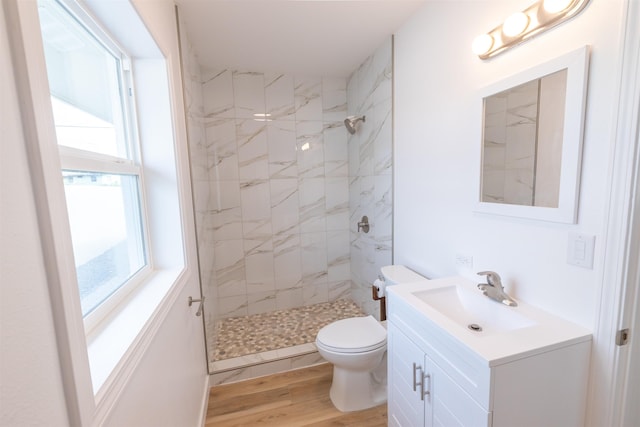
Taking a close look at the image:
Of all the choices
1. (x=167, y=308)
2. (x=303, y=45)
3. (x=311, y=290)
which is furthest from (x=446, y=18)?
(x=311, y=290)

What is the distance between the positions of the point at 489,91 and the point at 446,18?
0.55m

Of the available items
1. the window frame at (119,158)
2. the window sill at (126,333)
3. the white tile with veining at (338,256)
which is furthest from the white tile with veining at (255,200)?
the window sill at (126,333)

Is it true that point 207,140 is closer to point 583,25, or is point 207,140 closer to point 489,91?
point 489,91

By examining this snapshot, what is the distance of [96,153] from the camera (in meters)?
0.97

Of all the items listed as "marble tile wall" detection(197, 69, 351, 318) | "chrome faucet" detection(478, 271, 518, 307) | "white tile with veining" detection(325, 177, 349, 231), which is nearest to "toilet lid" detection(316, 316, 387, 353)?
"chrome faucet" detection(478, 271, 518, 307)

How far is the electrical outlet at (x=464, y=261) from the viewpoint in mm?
1454

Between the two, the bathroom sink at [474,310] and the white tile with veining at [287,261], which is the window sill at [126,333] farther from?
the white tile with veining at [287,261]

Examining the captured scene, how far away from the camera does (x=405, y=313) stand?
1.32m

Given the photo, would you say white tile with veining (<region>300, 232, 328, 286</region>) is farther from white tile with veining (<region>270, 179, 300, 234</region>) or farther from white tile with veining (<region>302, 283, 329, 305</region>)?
white tile with veining (<region>270, 179, 300, 234</region>)

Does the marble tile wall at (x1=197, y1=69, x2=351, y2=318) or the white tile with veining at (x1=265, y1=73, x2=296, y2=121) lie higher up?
the white tile with veining at (x1=265, y1=73, x2=296, y2=121)

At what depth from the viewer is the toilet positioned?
1728mm

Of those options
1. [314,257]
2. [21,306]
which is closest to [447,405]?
[21,306]

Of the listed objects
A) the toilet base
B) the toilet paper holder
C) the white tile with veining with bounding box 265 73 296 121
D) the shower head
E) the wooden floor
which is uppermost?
the white tile with veining with bounding box 265 73 296 121

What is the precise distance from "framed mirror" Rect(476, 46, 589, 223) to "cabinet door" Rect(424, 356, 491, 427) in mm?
708
